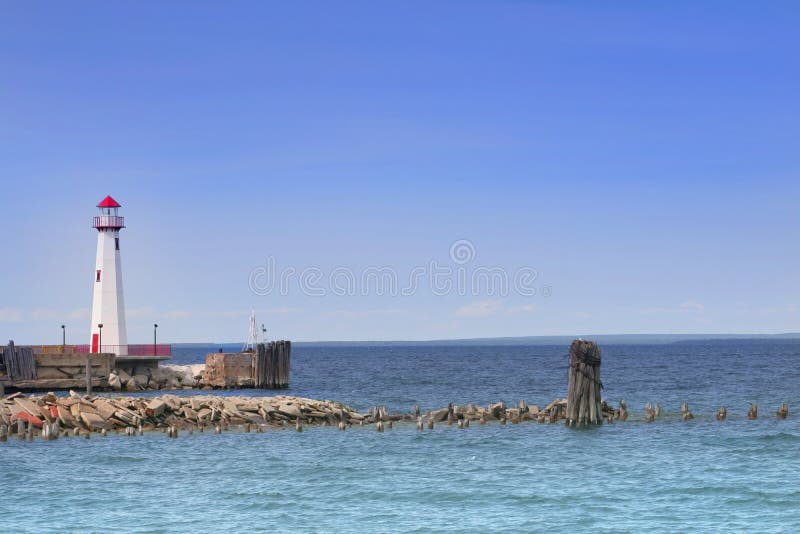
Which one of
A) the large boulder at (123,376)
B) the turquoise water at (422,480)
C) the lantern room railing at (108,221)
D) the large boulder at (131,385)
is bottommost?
the turquoise water at (422,480)

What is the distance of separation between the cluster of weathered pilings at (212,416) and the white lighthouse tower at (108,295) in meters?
29.4

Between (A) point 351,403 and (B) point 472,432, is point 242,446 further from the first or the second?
(A) point 351,403

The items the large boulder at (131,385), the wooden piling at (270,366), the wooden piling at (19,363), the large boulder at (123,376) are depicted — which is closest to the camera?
the wooden piling at (19,363)

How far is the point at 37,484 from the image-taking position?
102ft

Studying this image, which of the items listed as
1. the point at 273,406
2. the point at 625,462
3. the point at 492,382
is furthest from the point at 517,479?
the point at 492,382

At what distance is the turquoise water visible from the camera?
25219 mm

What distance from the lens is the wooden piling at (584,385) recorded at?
41.2 m

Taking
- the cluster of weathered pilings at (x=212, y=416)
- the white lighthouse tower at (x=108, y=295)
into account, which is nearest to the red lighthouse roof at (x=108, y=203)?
the white lighthouse tower at (x=108, y=295)

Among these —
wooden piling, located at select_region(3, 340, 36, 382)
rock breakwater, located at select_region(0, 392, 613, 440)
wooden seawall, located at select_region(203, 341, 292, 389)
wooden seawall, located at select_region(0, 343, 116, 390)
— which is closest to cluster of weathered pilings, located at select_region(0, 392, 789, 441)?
rock breakwater, located at select_region(0, 392, 613, 440)

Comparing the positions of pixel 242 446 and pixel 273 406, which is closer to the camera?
pixel 242 446

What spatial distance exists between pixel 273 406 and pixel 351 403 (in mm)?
17839

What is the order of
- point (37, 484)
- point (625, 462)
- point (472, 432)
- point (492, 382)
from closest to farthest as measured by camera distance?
point (37, 484), point (625, 462), point (472, 432), point (492, 382)

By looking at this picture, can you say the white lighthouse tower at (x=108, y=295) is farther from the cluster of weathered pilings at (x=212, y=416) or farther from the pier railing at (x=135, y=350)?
the cluster of weathered pilings at (x=212, y=416)

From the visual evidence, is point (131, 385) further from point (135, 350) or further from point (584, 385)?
point (584, 385)
